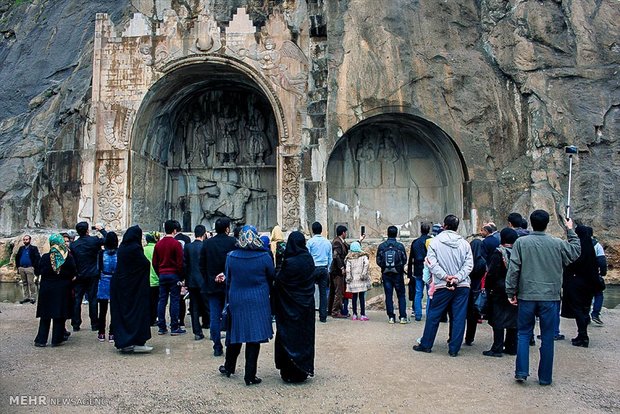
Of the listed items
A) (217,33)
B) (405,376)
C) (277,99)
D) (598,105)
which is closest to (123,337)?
(405,376)

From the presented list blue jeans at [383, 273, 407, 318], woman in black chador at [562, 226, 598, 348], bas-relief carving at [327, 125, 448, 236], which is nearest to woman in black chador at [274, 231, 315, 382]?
blue jeans at [383, 273, 407, 318]

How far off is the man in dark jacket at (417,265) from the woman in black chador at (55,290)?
562cm

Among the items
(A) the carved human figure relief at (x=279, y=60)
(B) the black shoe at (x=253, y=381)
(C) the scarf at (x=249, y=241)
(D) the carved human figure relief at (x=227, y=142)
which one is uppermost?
(A) the carved human figure relief at (x=279, y=60)

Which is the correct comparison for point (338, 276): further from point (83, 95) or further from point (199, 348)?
point (83, 95)

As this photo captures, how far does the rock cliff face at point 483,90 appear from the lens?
17.6 m

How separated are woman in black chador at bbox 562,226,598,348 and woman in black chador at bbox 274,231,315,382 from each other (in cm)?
427

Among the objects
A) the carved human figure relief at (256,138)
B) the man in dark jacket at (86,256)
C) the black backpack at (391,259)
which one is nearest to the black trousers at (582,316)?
the black backpack at (391,259)

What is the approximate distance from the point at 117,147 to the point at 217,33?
5143 mm

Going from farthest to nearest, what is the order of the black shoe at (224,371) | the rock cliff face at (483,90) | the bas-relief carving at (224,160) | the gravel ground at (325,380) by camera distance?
1. the bas-relief carving at (224,160)
2. the rock cliff face at (483,90)
3. the black shoe at (224,371)
4. the gravel ground at (325,380)

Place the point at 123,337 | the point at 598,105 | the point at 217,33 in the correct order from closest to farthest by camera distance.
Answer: the point at 123,337 < the point at 598,105 < the point at 217,33

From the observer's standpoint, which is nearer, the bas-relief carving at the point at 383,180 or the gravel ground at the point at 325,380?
the gravel ground at the point at 325,380

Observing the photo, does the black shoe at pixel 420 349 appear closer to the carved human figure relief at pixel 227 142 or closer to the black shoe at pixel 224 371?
the black shoe at pixel 224 371

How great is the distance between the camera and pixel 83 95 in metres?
20.0

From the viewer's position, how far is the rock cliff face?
1762cm
